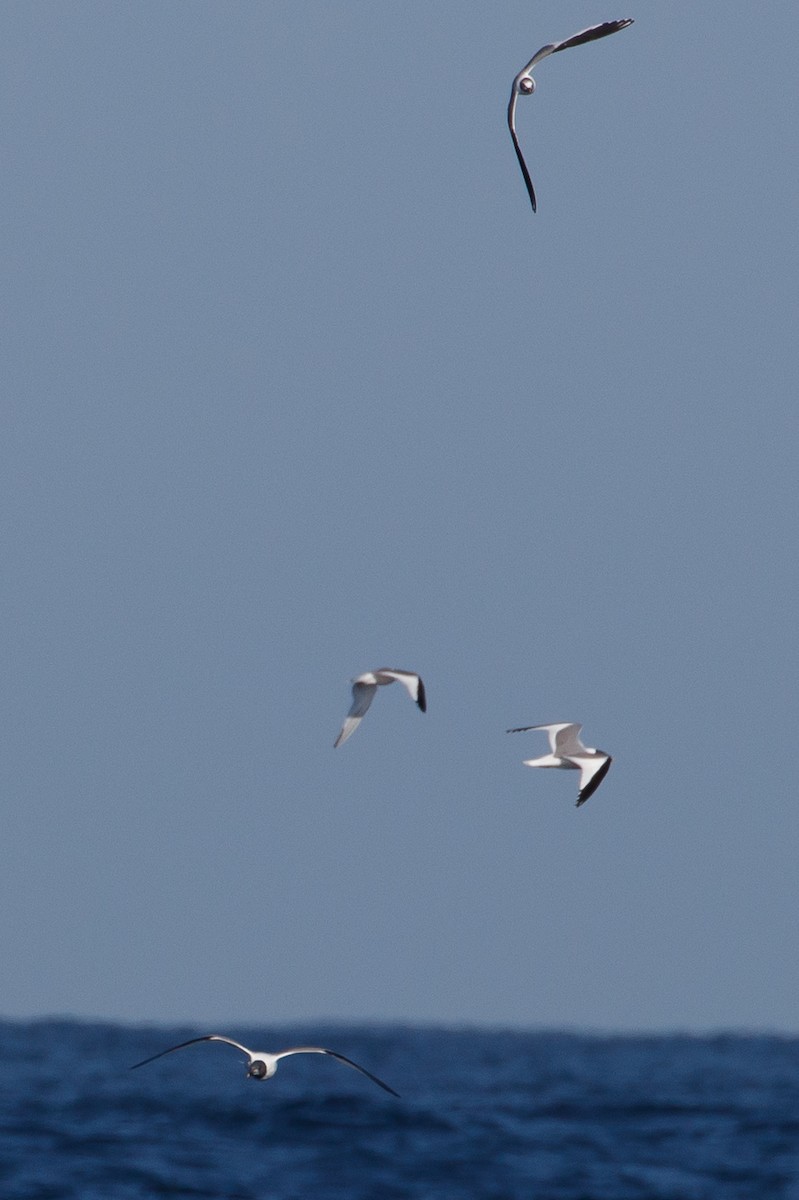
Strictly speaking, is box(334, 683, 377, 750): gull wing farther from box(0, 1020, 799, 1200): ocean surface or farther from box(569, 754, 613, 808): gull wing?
box(0, 1020, 799, 1200): ocean surface

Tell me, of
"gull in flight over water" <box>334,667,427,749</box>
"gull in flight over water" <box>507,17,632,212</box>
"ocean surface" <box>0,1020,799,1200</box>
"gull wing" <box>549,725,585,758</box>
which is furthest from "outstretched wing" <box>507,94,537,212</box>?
"ocean surface" <box>0,1020,799,1200</box>

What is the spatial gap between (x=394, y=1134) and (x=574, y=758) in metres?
17.3

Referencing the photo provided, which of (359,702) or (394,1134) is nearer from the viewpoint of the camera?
(359,702)

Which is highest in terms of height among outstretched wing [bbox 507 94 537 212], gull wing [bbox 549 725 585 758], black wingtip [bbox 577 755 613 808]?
outstretched wing [bbox 507 94 537 212]

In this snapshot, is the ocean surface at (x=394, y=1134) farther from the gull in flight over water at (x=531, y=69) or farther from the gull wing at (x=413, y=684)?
the gull in flight over water at (x=531, y=69)

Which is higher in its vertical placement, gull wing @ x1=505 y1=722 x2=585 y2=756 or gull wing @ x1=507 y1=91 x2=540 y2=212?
gull wing @ x1=507 y1=91 x2=540 y2=212

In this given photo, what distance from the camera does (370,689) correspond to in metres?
23.9

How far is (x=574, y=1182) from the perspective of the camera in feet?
112

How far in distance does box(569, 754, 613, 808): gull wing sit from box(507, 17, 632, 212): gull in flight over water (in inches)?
242

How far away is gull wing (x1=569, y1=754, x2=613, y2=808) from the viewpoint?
2294 cm

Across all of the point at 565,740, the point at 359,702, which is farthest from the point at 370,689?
the point at 565,740

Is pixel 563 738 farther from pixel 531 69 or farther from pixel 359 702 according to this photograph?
pixel 531 69

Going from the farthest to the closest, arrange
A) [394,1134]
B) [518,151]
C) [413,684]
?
[394,1134] → [413,684] → [518,151]

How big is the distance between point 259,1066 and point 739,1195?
12.4 m
